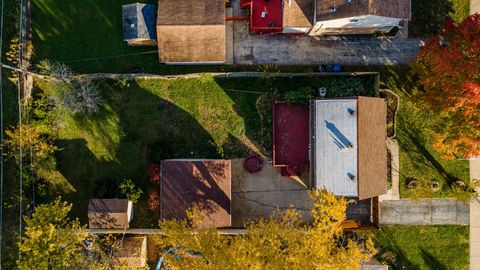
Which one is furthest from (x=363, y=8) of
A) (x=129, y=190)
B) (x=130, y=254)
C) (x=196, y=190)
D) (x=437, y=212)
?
(x=130, y=254)

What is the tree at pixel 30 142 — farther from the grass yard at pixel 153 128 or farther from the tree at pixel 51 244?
the tree at pixel 51 244

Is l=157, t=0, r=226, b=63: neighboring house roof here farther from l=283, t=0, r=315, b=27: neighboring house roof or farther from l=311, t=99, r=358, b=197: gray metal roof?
l=311, t=99, r=358, b=197: gray metal roof

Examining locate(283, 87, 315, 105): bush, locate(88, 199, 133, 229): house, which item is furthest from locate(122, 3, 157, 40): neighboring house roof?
locate(88, 199, 133, 229): house

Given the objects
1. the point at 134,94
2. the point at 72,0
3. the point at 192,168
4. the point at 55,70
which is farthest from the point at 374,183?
the point at 72,0

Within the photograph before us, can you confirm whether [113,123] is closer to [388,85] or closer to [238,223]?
[238,223]

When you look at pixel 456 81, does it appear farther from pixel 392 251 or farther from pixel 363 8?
pixel 392 251

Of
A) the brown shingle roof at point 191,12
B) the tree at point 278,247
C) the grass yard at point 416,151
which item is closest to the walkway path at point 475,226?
the grass yard at point 416,151
